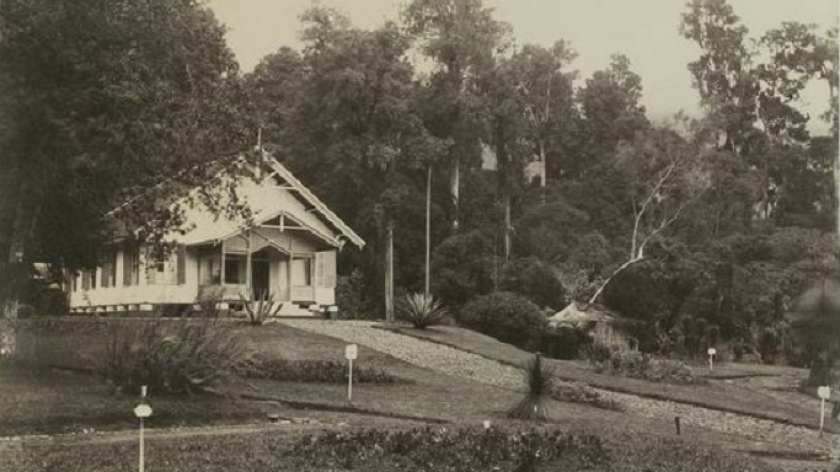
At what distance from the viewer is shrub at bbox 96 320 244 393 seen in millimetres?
12680

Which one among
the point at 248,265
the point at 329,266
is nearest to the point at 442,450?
the point at 248,265

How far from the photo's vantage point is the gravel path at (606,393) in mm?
14297

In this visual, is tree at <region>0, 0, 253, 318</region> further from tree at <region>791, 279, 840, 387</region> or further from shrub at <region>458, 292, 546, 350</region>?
tree at <region>791, 279, 840, 387</region>

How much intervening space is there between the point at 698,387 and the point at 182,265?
1490 centimetres

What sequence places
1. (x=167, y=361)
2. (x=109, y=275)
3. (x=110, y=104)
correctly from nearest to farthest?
1. (x=167, y=361)
2. (x=110, y=104)
3. (x=109, y=275)

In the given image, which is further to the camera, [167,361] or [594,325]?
[594,325]

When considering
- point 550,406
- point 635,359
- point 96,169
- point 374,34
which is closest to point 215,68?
point 96,169

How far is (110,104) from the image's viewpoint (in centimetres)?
1441

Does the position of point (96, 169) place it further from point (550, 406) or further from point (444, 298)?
point (444, 298)

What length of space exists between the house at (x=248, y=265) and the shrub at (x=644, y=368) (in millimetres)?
10388

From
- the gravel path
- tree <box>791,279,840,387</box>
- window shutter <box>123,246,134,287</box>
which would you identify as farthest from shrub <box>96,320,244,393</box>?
window shutter <box>123,246,134,287</box>

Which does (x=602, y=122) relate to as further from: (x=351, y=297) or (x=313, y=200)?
(x=313, y=200)

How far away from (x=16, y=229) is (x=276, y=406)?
5397 mm

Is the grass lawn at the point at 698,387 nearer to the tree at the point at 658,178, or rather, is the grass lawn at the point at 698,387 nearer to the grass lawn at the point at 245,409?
the grass lawn at the point at 245,409
